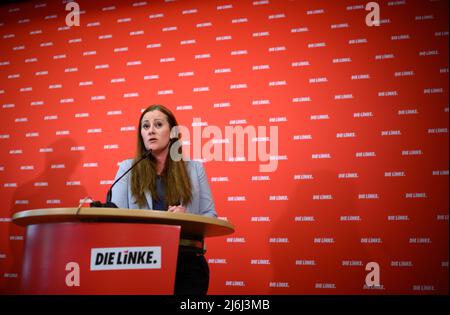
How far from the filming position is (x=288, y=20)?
3457mm

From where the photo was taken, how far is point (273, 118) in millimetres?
3305

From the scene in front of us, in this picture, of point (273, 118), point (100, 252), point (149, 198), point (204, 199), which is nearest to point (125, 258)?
point (100, 252)

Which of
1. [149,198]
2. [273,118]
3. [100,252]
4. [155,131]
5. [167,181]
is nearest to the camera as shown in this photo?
[100,252]

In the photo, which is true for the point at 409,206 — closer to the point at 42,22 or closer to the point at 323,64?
the point at 323,64

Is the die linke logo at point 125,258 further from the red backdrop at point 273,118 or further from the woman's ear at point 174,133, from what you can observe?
the red backdrop at point 273,118

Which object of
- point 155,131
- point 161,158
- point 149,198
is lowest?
point 149,198

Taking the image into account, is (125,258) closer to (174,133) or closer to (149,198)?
(149,198)

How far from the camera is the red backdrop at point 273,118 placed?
295cm

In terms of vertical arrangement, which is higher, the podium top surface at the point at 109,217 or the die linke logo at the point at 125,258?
the podium top surface at the point at 109,217

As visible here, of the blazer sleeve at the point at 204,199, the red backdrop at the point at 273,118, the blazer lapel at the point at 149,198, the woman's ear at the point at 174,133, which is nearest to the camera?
the blazer lapel at the point at 149,198

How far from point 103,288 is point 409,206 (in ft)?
7.90

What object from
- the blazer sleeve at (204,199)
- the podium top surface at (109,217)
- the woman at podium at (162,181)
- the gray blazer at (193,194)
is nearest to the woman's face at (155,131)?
the woman at podium at (162,181)

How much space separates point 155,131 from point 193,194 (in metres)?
0.46

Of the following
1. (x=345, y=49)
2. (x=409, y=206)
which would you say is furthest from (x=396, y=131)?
(x=345, y=49)
